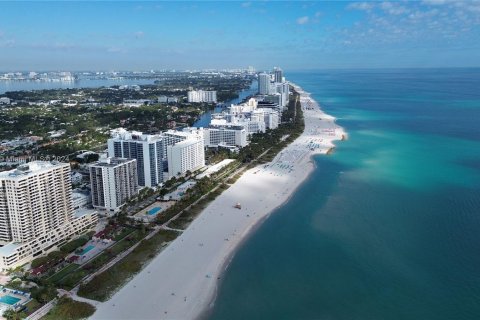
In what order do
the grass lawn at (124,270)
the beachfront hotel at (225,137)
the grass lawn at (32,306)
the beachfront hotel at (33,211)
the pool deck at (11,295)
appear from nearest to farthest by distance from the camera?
the grass lawn at (32,306), the pool deck at (11,295), the grass lawn at (124,270), the beachfront hotel at (33,211), the beachfront hotel at (225,137)

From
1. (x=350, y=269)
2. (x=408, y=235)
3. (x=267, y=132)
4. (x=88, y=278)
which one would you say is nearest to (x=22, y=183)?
(x=88, y=278)

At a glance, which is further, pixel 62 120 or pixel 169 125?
pixel 62 120

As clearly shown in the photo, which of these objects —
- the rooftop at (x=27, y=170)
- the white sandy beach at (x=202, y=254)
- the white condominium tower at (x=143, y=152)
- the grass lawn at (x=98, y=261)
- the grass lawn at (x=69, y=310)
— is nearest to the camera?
the grass lawn at (x=69, y=310)

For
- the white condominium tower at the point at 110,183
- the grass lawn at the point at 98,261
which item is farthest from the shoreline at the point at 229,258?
the white condominium tower at the point at 110,183

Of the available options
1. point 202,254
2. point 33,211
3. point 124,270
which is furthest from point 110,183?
point 202,254

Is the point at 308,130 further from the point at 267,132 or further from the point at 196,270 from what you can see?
the point at 196,270

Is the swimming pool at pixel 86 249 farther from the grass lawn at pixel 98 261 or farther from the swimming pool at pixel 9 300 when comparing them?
the swimming pool at pixel 9 300

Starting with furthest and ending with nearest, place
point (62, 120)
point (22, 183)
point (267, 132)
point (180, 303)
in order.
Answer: point (62, 120), point (267, 132), point (22, 183), point (180, 303)
